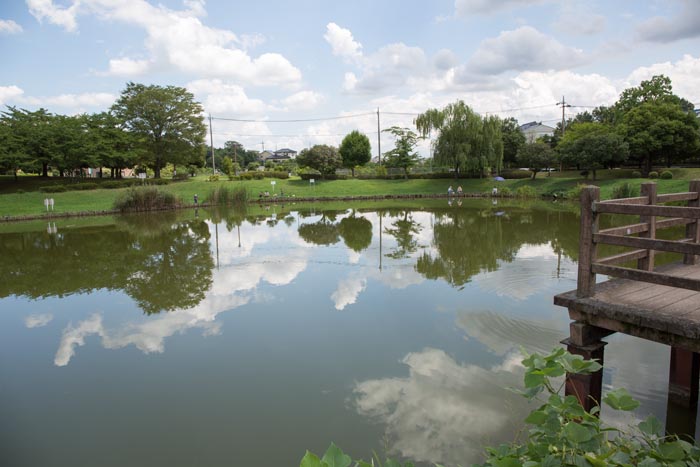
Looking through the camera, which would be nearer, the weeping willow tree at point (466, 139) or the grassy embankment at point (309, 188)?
the grassy embankment at point (309, 188)

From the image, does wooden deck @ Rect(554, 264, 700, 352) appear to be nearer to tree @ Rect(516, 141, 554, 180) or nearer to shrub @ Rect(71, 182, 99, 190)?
shrub @ Rect(71, 182, 99, 190)

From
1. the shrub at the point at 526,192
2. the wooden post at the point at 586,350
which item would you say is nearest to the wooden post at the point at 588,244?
the wooden post at the point at 586,350

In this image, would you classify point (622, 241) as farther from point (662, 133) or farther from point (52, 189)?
point (52, 189)

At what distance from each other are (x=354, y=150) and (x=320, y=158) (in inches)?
211

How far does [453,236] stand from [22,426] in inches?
556

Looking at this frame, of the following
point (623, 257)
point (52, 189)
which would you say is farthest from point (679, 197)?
point (52, 189)

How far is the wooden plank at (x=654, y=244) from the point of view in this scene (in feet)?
11.9

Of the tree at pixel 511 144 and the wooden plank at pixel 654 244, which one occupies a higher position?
the tree at pixel 511 144

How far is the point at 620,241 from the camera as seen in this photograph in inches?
158

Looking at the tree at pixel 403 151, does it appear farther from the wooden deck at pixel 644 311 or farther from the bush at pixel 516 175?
the wooden deck at pixel 644 311

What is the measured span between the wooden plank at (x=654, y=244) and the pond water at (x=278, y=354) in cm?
173

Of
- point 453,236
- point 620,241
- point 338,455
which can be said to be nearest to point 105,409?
point 338,455

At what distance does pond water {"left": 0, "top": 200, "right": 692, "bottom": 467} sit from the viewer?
4.46 m

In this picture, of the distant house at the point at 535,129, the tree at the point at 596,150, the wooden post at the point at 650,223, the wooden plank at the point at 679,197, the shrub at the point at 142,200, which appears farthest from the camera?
the distant house at the point at 535,129
